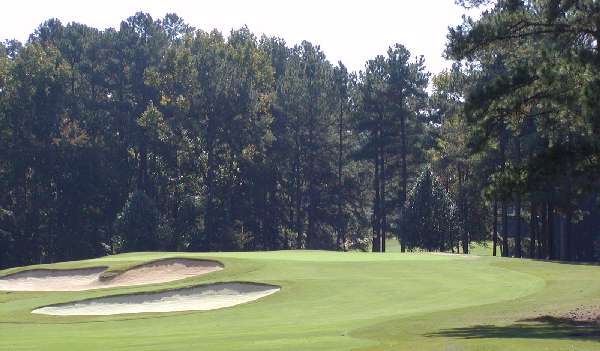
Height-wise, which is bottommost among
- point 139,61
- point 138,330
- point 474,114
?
point 138,330

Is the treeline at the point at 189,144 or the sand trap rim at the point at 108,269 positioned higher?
the treeline at the point at 189,144

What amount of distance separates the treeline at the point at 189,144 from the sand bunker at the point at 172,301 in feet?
141

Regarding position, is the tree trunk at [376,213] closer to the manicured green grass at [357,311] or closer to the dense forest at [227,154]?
the dense forest at [227,154]

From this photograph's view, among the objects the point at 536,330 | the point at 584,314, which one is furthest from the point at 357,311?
the point at 536,330

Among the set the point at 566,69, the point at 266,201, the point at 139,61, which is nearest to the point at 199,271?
the point at 566,69

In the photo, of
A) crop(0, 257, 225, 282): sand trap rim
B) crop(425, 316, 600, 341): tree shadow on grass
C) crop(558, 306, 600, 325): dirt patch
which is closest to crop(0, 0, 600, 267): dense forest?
crop(0, 257, 225, 282): sand trap rim

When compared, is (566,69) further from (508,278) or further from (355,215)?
(355,215)

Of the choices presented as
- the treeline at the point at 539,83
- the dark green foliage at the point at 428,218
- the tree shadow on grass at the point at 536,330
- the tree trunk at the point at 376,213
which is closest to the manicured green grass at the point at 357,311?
the tree shadow on grass at the point at 536,330

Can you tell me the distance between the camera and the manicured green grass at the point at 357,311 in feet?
82.0

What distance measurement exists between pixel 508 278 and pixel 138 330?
1722 centimetres

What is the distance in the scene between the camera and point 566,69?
28656 millimetres

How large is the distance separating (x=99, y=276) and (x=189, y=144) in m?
48.1

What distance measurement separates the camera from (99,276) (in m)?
49.6

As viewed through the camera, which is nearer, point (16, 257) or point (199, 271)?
point (199, 271)
